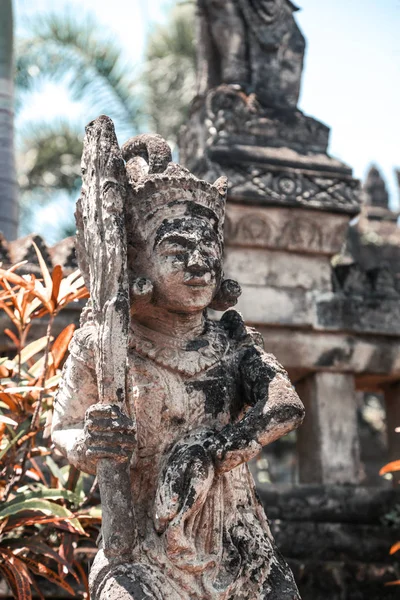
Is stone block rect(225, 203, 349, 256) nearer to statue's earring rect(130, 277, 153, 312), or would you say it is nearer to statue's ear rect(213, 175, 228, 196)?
statue's ear rect(213, 175, 228, 196)

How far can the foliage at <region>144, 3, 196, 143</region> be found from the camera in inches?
774

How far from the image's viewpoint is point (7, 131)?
782 centimetres

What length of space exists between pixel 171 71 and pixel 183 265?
17486 millimetres

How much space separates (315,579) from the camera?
510 cm

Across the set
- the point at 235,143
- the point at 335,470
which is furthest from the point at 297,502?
the point at 235,143

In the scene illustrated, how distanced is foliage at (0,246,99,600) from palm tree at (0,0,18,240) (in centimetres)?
275

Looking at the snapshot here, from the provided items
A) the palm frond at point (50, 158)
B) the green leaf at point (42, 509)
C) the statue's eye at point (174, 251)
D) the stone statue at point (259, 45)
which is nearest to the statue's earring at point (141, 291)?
the statue's eye at point (174, 251)

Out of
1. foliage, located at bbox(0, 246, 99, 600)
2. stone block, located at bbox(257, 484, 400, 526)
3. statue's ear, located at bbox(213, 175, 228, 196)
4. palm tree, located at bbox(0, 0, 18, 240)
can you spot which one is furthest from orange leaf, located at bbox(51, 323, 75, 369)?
palm tree, located at bbox(0, 0, 18, 240)

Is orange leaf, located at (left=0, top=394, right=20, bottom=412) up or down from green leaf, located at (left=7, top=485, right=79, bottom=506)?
up

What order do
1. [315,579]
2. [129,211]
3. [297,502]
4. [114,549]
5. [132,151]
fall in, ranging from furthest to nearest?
[297,502] → [315,579] → [132,151] → [129,211] → [114,549]

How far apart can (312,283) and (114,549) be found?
10.5ft

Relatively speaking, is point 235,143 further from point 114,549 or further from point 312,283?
point 114,549

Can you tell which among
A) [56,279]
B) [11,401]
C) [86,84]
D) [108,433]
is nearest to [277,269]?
[56,279]

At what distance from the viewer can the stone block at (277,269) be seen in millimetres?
5879
